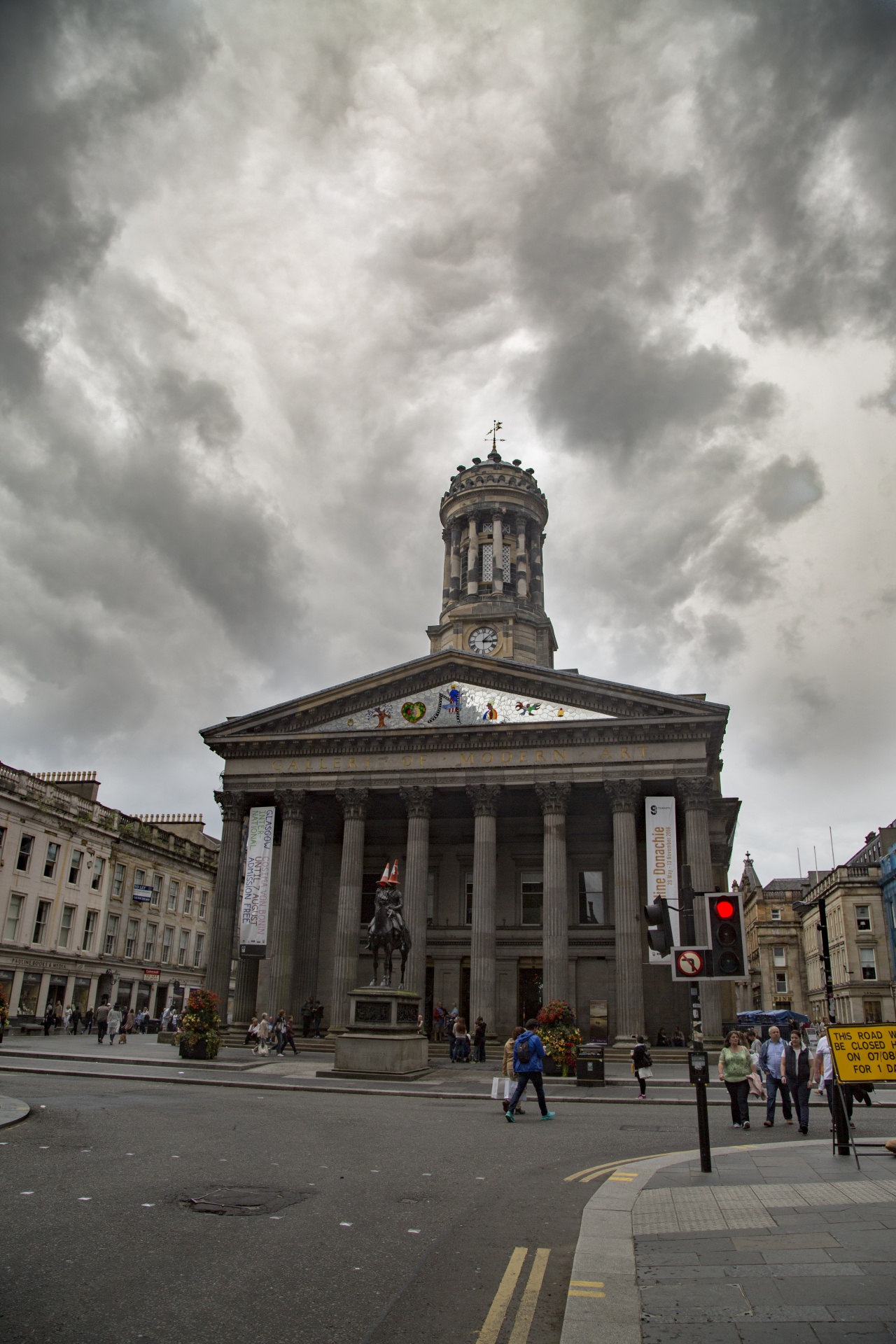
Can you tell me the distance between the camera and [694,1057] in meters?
11.3

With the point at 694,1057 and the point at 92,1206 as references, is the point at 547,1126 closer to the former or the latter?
the point at 694,1057

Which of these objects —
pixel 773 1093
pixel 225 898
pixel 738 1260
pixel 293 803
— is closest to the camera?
pixel 738 1260

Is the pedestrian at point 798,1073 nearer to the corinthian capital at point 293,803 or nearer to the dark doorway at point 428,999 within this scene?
the dark doorway at point 428,999

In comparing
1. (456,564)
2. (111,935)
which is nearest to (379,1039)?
(111,935)

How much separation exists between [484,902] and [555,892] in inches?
117

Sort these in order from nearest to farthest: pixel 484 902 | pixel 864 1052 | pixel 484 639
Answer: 1. pixel 864 1052
2. pixel 484 902
3. pixel 484 639

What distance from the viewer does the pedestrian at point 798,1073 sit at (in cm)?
1538

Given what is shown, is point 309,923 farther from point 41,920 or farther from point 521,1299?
point 521,1299

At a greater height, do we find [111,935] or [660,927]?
[111,935]

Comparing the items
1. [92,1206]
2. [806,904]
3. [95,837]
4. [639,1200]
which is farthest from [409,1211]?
[806,904]

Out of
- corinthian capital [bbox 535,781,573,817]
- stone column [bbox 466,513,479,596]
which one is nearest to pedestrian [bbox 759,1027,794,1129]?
corinthian capital [bbox 535,781,573,817]

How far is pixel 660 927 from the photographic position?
12008 millimetres

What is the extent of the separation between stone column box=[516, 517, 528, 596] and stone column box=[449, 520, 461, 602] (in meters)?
3.86

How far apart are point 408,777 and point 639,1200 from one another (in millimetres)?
32903
